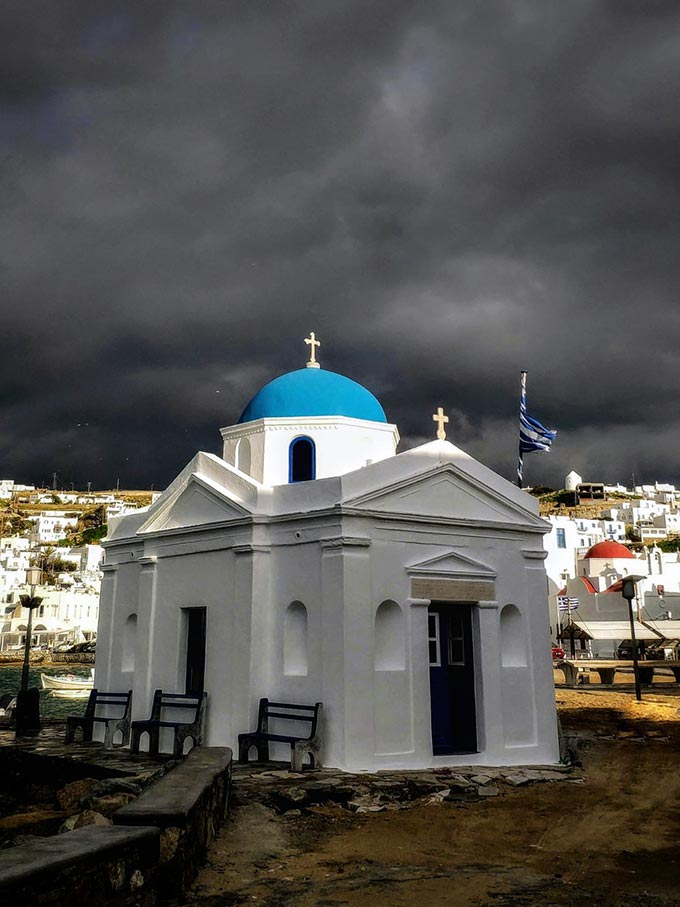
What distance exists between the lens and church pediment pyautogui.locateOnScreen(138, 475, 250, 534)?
45.2ft

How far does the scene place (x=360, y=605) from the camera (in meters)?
12.1

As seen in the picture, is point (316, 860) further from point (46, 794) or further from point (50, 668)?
point (50, 668)

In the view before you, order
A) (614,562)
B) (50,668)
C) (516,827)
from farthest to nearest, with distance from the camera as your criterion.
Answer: (50,668), (614,562), (516,827)

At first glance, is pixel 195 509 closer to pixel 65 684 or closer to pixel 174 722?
pixel 174 722

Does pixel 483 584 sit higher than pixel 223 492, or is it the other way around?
pixel 223 492

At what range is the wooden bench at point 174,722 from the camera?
12.5 m

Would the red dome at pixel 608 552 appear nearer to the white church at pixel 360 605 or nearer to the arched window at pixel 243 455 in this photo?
the white church at pixel 360 605

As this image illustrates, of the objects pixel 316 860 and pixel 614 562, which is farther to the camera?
pixel 614 562

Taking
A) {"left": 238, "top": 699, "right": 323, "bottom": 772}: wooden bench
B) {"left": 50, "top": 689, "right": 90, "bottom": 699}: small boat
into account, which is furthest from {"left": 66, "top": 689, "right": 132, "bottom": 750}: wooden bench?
{"left": 50, "top": 689, "right": 90, "bottom": 699}: small boat

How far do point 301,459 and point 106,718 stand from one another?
6183 mm

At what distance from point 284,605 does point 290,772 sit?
2.69 meters

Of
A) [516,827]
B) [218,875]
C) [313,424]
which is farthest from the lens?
[313,424]

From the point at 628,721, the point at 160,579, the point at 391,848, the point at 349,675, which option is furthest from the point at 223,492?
the point at 628,721

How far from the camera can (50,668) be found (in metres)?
66.0
